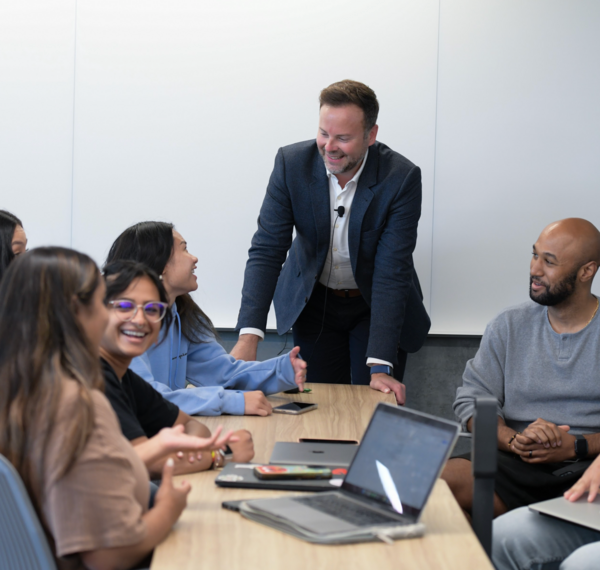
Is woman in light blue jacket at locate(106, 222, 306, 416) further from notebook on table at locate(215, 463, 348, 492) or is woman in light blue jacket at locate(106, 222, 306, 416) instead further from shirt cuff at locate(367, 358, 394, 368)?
notebook on table at locate(215, 463, 348, 492)

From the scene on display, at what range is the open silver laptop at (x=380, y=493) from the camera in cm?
112

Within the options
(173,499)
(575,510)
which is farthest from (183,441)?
(575,510)

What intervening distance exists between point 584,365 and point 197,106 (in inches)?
85.5

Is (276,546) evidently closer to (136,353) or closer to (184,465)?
(184,465)

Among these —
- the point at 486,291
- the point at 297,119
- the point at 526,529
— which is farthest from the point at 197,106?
the point at 526,529

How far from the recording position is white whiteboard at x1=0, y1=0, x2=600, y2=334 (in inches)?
133

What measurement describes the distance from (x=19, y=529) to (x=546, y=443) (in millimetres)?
1447

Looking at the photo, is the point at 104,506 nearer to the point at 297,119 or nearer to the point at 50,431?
the point at 50,431

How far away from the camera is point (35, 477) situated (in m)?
1.09

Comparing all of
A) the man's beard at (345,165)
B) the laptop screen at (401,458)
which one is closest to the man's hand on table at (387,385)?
the man's beard at (345,165)

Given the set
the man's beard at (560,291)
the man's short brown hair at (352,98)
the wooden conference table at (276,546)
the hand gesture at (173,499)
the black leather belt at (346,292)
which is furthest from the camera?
the black leather belt at (346,292)

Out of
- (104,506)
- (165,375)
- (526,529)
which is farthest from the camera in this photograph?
(165,375)

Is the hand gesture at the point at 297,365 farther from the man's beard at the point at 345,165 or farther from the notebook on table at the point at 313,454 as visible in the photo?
the man's beard at the point at 345,165

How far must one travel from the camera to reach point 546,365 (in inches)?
88.1
